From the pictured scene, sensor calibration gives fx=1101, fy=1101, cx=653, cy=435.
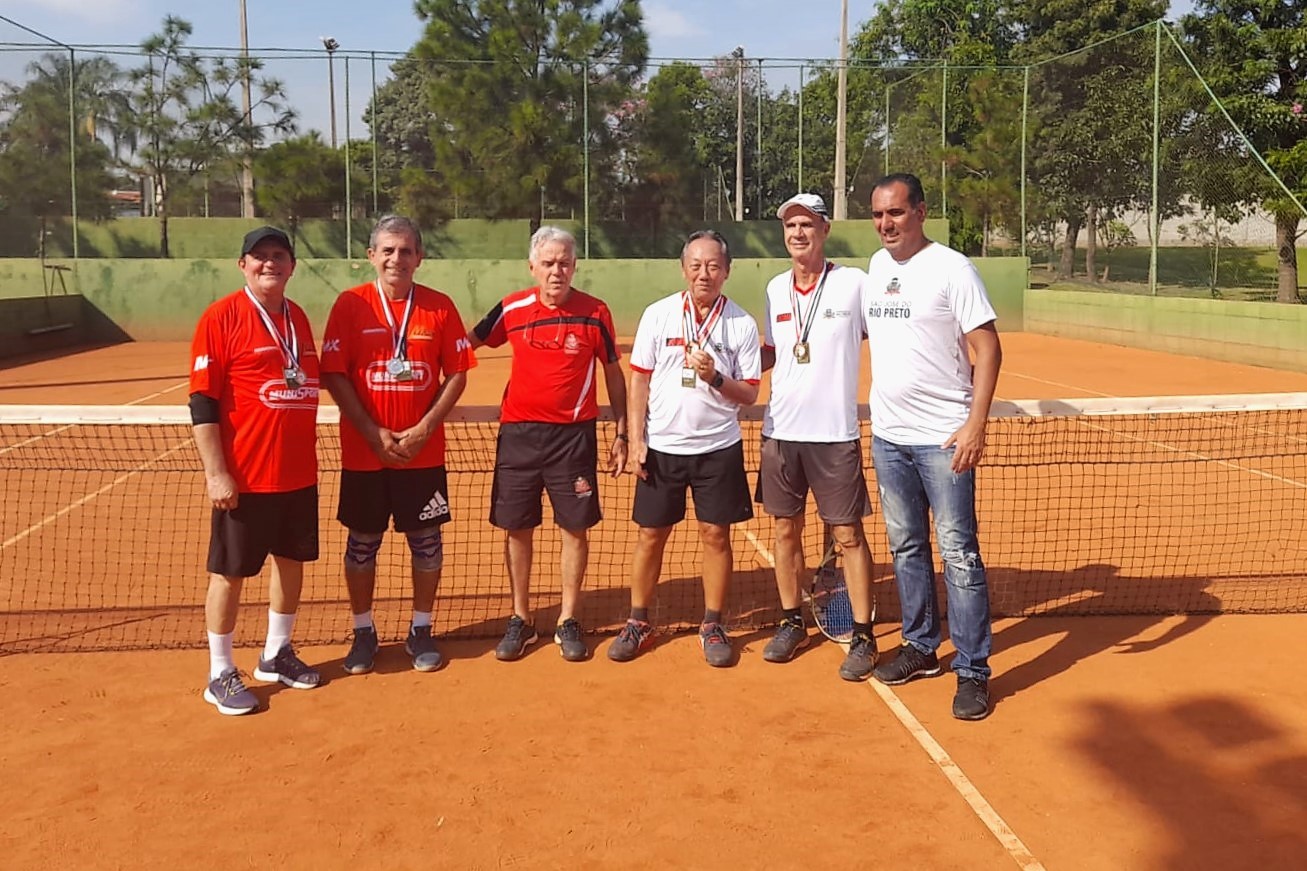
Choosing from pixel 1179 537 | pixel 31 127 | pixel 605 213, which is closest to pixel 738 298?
pixel 605 213

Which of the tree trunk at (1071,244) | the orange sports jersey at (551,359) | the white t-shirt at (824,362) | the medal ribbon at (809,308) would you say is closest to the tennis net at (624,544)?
the orange sports jersey at (551,359)

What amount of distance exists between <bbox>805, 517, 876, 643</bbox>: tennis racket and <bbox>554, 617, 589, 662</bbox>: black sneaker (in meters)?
1.20

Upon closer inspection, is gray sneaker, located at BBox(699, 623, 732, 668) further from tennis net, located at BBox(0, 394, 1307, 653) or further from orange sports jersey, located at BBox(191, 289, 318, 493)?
orange sports jersey, located at BBox(191, 289, 318, 493)

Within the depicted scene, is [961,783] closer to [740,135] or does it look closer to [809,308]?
[809,308]

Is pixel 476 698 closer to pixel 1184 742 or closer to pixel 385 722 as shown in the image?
pixel 385 722

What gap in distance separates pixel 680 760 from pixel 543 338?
6.32 ft

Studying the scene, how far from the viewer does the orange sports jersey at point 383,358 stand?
4617mm

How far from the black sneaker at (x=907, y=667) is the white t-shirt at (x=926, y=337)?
3.18 feet

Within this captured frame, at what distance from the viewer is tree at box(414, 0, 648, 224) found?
27.6 metres

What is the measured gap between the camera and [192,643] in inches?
208

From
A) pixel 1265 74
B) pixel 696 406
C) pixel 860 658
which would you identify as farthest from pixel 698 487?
pixel 1265 74

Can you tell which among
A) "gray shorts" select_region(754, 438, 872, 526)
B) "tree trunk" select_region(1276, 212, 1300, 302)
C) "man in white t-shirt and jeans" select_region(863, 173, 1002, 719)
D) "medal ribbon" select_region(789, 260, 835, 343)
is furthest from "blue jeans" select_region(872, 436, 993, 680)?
"tree trunk" select_region(1276, 212, 1300, 302)

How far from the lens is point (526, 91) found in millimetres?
27781

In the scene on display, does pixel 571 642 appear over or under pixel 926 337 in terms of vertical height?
under
